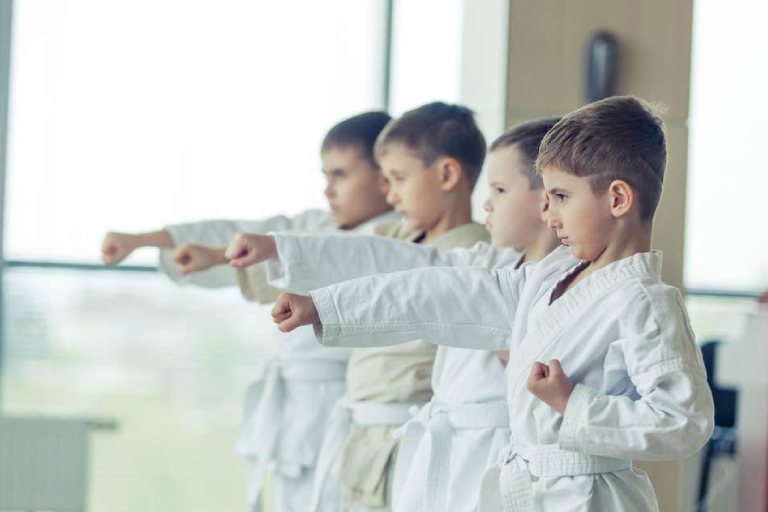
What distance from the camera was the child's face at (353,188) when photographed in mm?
2434

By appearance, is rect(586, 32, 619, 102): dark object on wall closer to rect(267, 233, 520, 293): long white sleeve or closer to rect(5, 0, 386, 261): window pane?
rect(267, 233, 520, 293): long white sleeve

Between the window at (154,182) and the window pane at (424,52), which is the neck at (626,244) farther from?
the window at (154,182)

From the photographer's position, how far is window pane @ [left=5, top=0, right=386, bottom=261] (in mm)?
3795

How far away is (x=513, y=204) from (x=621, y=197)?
0.40 m

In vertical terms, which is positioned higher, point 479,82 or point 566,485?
point 479,82

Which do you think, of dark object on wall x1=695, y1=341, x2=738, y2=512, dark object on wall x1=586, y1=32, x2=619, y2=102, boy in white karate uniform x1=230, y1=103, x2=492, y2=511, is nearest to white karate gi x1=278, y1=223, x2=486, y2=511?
boy in white karate uniform x1=230, y1=103, x2=492, y2=511

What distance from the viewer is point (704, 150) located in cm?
388

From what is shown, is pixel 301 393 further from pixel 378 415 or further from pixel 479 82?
pixel 479 82

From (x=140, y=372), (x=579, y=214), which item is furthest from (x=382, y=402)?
(x=140, y=372)

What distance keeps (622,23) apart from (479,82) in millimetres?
406

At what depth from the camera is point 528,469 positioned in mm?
1379

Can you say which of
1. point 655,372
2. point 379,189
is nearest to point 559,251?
point 655,372

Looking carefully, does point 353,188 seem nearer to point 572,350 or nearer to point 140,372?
point 572,350

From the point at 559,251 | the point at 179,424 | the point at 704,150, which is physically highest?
the point at 704,150
